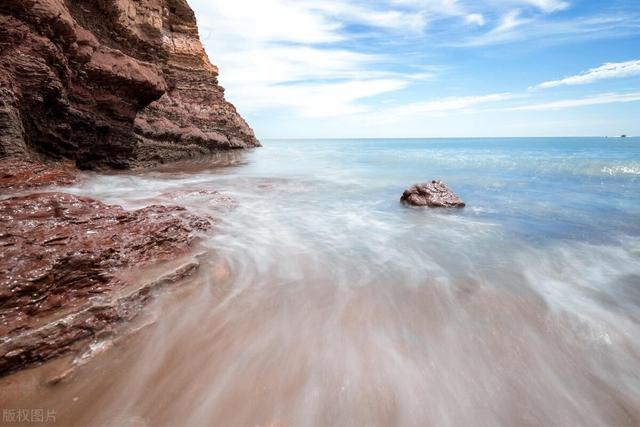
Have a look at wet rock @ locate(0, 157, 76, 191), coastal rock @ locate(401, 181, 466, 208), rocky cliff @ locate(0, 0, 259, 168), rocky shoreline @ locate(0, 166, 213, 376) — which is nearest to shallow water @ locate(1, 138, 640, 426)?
rocky shoreline @ locate(0, 166, 213, 376)

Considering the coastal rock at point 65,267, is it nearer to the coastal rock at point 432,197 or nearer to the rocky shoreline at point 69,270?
the rocky shoreline at point 69,270

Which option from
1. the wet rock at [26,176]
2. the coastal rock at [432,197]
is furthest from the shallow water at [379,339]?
the wet rock at [26,176]

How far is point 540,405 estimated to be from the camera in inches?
82.9

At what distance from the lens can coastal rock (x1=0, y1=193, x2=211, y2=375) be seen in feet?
7.33

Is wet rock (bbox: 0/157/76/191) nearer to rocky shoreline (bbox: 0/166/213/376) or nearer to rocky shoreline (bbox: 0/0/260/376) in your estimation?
rocky shoreline (bbox: 0/0/260/376)

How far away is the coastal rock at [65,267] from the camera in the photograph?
2234mm

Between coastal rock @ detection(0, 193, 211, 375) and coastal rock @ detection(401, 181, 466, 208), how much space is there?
5475 mm

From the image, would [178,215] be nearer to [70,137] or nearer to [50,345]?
[50,345]

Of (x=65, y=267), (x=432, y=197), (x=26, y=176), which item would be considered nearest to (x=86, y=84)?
(x=26, y=176)

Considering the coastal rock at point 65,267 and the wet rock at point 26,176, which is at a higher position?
the wet rock at point 26,176

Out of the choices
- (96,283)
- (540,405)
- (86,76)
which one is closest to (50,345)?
(96,283)

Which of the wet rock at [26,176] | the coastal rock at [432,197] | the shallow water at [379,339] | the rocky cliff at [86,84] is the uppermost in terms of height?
the rocky cliff at [86,84]

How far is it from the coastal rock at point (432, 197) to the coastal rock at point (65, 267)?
547 cm

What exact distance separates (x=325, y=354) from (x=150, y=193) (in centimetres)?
656
